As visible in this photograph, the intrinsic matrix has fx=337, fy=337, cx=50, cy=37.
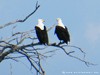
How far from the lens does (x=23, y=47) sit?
612 cm

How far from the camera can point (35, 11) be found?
5426 mm

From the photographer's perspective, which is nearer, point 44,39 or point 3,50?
point 3,50

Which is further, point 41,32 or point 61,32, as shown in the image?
point 61,32

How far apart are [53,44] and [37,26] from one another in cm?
196

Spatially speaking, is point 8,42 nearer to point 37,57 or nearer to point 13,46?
point 13,46

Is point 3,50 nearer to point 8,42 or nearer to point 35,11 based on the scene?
point 8,42

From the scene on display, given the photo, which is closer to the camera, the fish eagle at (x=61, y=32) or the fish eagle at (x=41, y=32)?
the fish eagle at (x=41, y=32)

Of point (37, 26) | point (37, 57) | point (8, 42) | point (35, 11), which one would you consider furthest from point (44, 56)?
point (37, 26)

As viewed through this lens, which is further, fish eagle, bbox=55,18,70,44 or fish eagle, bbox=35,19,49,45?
fish eagle, bbox=55,18,70,44

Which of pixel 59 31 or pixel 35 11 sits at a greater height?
pixel 35 11

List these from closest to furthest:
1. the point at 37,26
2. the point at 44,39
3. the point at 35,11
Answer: the point at 35,11
the point at 44,39
the point at 37,26

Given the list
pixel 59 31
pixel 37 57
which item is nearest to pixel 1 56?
pixel 37 57

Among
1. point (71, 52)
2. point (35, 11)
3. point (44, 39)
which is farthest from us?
point (44, 39)

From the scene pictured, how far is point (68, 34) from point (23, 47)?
97.4 inches
